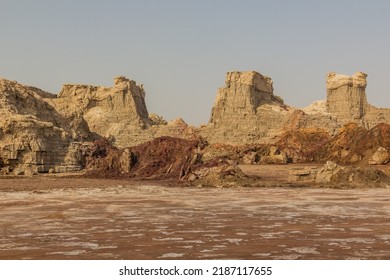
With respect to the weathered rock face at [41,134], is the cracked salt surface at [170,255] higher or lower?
lower

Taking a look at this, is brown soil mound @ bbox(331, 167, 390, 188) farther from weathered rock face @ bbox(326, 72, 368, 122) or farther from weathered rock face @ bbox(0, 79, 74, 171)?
weathered rock face @ bbox(326, 72, 368, 122)

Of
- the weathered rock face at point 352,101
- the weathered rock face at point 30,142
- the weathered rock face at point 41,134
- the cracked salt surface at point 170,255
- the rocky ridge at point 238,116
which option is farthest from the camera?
the weathered rock face at point 352,101

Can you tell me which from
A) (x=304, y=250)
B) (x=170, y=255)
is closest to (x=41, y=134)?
(x=170, y=255)

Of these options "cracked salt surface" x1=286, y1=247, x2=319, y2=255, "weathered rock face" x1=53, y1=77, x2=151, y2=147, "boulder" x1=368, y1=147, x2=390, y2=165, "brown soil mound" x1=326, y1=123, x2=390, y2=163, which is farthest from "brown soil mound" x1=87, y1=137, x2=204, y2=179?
"weathered rock face" x1=53, y1=77, x2=151, y2=147

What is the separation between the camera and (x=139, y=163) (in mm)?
30312

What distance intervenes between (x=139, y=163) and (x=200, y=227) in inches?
883

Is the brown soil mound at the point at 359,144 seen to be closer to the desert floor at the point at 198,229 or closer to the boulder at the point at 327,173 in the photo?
the boulder at the point at 327,173

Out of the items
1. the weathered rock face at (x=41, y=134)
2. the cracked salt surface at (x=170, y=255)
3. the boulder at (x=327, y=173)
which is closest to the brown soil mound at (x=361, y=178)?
the boulder at (x=327, y=173)

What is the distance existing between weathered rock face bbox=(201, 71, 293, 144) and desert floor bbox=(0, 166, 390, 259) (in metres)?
65.7

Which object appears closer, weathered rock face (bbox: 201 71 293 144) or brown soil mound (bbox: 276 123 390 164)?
brown soil mound (bbox: 276 123 390 164)

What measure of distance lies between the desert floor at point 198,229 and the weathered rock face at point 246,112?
216ft

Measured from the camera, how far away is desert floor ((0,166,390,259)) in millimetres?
5910

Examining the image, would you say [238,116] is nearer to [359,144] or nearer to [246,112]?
[246,112]

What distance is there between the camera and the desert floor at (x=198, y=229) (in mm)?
5910
